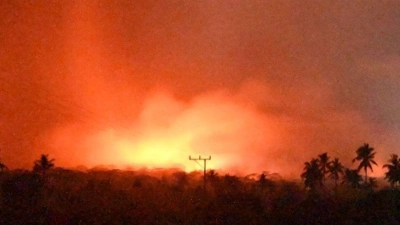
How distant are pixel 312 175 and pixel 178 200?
24.3 metres

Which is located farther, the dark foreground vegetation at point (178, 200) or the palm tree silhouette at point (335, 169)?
the palm tree silhouette at point (335, 169)

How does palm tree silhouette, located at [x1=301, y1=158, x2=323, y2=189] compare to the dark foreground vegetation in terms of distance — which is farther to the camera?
palm tree silhouette, located at [x1=301, y1=158, x2=323, y2=189]

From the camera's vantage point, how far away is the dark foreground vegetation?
130 ft

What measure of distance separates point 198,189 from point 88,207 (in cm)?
1520

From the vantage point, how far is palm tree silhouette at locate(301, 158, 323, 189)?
66.1 m

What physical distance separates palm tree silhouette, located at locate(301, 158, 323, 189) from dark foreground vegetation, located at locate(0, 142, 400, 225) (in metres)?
0.11

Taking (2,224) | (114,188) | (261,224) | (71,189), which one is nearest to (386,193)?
(261,224)

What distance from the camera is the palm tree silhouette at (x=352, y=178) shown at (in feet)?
229

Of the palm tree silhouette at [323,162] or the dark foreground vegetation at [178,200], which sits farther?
the palm tree silhouette at [323,162]

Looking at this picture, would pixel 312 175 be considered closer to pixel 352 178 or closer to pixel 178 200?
pixel 352 178

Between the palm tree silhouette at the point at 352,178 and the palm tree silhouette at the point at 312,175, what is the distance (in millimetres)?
4099

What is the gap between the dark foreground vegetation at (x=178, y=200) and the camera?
3950 centimetres

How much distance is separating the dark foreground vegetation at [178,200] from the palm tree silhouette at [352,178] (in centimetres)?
89

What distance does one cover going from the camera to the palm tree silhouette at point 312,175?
217 ft
